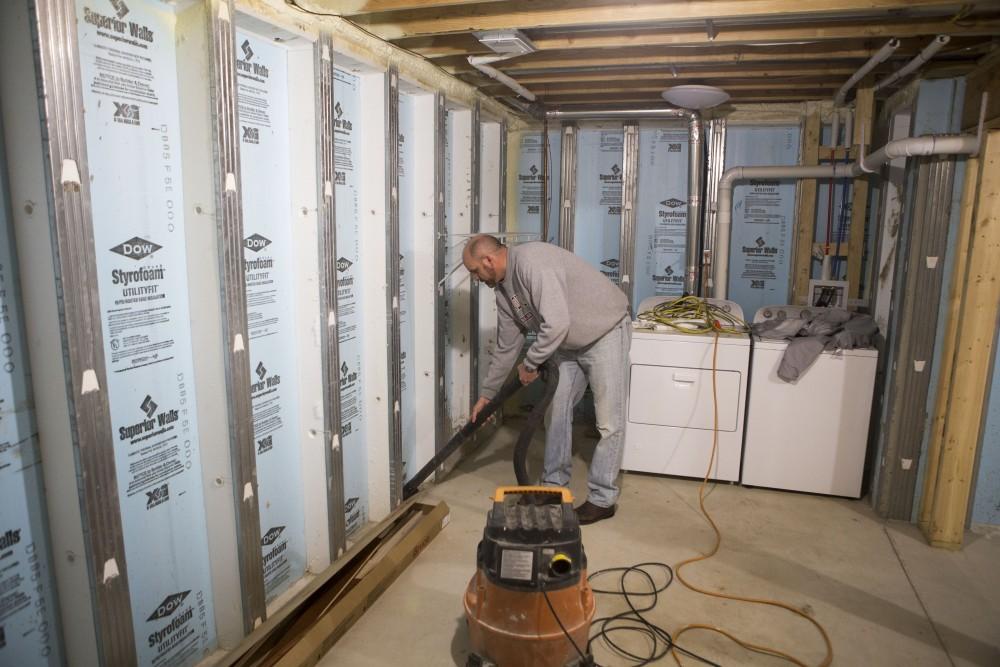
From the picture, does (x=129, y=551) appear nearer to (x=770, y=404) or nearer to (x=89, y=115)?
(x=89, y=115)

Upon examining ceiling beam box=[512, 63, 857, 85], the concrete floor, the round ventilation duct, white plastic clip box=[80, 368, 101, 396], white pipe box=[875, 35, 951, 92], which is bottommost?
the concrete floor

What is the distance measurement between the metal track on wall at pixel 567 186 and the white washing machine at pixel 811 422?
1.69m

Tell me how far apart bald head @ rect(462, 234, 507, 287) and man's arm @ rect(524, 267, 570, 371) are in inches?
6.5

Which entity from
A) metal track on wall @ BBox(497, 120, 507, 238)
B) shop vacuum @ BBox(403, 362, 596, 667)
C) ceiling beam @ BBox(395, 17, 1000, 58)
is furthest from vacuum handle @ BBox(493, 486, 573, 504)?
metal track on wall @ BBox(497, 120, 507, 238)

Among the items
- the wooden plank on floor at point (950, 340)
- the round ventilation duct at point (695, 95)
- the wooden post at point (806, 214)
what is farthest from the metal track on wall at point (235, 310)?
the wooden post at point (806, 214)

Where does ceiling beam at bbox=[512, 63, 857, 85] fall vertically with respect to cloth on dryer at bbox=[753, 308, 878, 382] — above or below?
above

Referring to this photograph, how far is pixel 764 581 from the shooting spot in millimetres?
2545

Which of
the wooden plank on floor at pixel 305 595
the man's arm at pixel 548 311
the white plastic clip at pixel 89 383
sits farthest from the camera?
the man's arm at pixel 548 311

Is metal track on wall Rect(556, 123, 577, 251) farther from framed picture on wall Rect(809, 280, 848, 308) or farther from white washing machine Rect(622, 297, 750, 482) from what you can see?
framed picture on wall Rect(809, 280, 848, 308)

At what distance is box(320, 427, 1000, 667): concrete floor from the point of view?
213 centimetres

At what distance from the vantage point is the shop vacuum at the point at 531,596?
1.70 meters

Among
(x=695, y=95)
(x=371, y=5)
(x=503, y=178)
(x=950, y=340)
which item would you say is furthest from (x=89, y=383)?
(x=950, y=340)

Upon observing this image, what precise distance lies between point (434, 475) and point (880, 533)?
221cm

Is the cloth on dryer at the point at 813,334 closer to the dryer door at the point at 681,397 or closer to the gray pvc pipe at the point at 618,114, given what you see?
the dryer door at the point at 681,397
